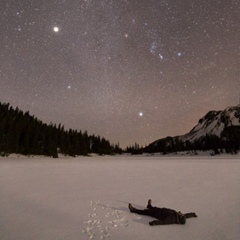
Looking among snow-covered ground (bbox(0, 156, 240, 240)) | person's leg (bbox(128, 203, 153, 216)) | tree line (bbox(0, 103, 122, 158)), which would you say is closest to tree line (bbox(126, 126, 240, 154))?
tree line (bbox(0, 103, 122, 158))

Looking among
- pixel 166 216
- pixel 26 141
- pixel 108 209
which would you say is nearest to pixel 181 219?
pixel 166 216

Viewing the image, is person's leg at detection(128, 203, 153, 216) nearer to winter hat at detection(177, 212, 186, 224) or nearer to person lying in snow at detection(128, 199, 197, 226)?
person lying in snow at detection(128, 199, 197, 226)

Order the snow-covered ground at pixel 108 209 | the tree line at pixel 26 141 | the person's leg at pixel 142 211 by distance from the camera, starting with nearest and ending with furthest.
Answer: the snow-covered ground at pixel 108 209 < the person's leg at pixel 142 211 < the tree line at pixel 26 141

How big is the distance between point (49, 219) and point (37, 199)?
2.41 meters

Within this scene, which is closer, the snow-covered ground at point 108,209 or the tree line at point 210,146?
the snow-covered ground at point 108,209

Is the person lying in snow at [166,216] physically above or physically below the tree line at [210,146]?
below

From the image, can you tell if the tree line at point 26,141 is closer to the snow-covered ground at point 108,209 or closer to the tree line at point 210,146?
the snow-covered ground at point 108,209

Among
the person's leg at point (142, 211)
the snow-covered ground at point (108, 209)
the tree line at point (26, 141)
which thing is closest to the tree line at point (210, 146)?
the tree line at point (26, 141)

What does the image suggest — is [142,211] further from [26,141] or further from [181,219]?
[26,141]

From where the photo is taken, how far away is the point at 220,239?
618 centimetres

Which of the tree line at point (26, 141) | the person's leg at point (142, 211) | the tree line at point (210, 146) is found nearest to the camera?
the person's leg at point (142, 211)

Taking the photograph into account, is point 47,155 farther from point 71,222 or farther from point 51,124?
point 71,222

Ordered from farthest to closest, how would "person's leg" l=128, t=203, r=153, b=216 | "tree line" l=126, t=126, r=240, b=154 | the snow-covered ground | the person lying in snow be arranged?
→ "tree line" l=126, t=126, r=240, b=154 → "person's leg" l=128, t=203, r=153, b=216 → the person lying in snow → the snow-covered ground

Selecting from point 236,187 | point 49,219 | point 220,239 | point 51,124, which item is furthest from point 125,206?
point 51,124
